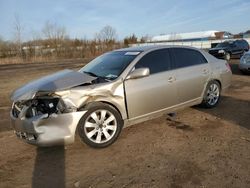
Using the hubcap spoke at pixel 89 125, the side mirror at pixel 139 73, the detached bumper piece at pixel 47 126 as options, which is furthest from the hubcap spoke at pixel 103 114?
the side mirror at pixel 139 73

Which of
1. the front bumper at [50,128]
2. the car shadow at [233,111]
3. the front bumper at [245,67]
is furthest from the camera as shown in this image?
the front bumper at [245,67]

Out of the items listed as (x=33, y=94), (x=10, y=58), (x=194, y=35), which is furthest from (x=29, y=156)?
(x=194, y=35)

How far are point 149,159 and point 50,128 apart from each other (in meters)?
1.55

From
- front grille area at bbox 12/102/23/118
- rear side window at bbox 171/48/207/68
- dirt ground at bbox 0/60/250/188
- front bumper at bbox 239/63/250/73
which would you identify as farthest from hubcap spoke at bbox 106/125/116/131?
front bumper at bbox 239/63/250/73

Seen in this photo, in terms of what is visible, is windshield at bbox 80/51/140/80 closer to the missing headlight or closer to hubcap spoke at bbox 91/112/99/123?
hubcap spoke at bbox 91/112/99/123

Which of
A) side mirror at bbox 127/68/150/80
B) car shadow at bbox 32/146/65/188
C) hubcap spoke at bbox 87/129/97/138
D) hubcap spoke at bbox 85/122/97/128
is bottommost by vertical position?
car shadow at bbox 32/146/65/188

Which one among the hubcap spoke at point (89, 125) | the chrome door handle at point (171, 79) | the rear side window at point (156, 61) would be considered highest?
the rear side window at point (156, 61)

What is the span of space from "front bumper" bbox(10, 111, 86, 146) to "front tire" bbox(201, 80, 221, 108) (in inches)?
132

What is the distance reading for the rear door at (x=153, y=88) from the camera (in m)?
4.68

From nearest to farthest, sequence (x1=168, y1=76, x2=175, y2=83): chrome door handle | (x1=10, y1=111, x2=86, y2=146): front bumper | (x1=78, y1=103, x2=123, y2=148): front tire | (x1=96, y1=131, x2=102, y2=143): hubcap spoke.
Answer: (x1=10, y1=111, x2=86, y2=146): front bumper → (x1=78, y1=103, x2=123, y2=148): front tire → (x1=96, y1=131, x2=102, y2=143): hubcap spoke → (x1=168, y1=76, x2=175, y2=83): chrome door handle

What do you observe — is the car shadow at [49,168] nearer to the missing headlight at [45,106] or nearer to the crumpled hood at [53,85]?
the missing headlight at [45,106]

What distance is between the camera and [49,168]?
149 inches

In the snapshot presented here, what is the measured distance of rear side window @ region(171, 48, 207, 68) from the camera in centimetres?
550

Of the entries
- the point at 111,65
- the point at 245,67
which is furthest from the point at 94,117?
the point at 245,67
